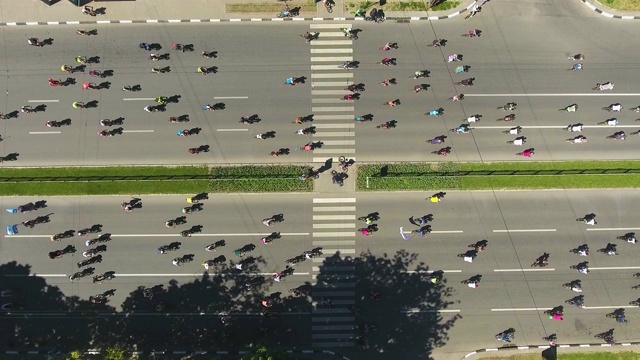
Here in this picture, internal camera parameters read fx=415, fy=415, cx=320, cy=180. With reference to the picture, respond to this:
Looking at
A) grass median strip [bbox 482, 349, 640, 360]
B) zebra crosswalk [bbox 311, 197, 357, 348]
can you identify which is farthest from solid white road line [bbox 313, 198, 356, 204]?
grass median strip [bbox 482, 349, 640, 360]

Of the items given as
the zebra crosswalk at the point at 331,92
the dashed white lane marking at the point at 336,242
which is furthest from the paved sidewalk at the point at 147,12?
the dashed white lane marking at the point at 336,242

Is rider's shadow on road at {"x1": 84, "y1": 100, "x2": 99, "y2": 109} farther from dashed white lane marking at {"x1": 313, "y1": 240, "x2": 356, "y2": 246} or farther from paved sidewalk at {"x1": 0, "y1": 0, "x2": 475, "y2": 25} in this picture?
dashed white lane marking at {"x1": 313, "y1": 240, "x2": 356, "y2": 246}

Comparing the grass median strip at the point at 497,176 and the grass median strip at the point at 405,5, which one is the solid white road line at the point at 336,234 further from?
the grass median strip at the point at 405,5

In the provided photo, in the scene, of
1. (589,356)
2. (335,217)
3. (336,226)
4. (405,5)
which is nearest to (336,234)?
(336,226)

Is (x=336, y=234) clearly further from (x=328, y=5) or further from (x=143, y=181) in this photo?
(x=328, y=5)

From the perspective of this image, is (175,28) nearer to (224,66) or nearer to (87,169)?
(224,66)
